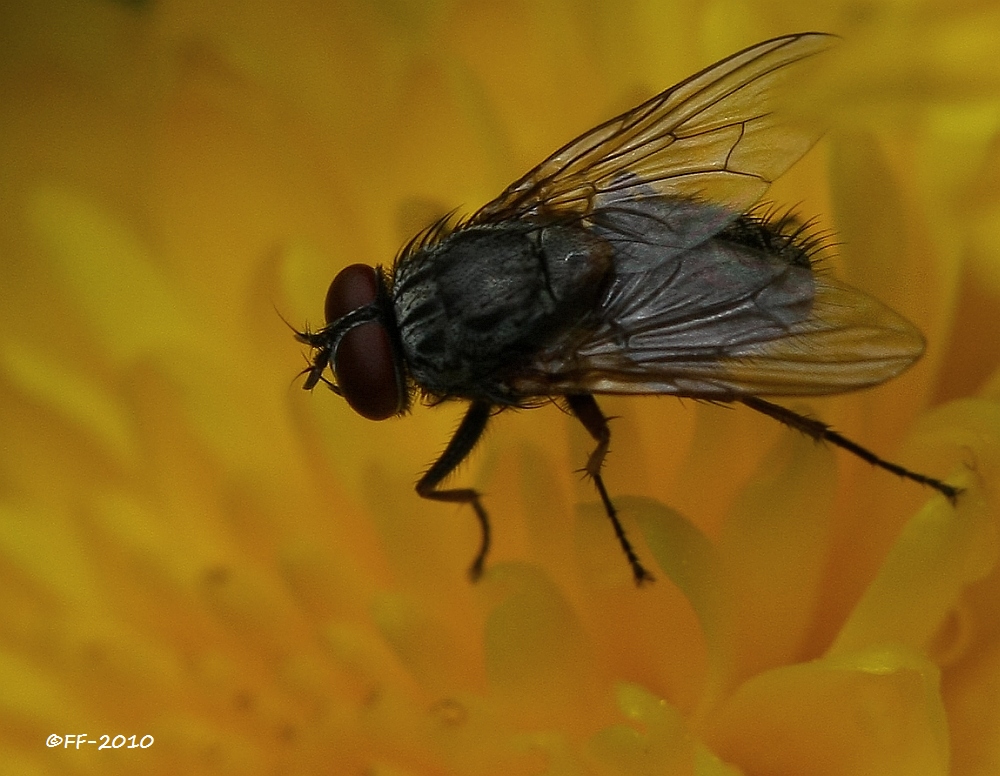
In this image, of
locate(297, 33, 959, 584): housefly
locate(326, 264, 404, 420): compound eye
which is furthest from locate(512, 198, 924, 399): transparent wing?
locate(326, 264, 404, 420): compound eye

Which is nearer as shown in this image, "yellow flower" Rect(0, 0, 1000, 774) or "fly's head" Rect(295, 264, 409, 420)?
"yellow flower" Rect(0, 0, 1000, 774)

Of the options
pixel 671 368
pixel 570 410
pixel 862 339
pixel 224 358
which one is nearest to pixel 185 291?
pixel 224 358

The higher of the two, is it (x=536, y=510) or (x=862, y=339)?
(x=862, y=339)

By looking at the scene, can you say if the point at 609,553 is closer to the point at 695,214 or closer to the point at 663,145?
the point at 695,214

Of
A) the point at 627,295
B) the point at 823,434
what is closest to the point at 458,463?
the point at 627,295

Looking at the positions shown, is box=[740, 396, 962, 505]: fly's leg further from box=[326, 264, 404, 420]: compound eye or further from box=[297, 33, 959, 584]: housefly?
box=[326, 264, 404, 420]: compound eye

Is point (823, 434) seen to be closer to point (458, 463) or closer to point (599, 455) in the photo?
point (599, 455)
